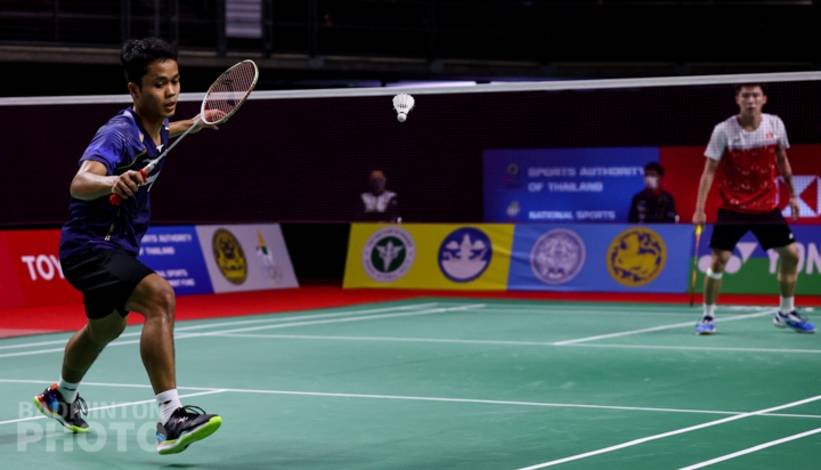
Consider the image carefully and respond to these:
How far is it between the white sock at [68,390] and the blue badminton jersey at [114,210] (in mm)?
882

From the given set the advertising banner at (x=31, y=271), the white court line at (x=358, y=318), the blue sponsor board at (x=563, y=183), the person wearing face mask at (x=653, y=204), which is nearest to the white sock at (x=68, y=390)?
the white court line at (x=358, y=318)

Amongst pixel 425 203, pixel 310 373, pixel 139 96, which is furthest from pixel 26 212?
pixel 139 96

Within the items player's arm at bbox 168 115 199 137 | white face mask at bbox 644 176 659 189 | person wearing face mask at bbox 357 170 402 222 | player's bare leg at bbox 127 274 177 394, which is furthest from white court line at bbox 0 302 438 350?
player's bare leg at bbox 127 274 177 394

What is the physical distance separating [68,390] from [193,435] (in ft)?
4.46

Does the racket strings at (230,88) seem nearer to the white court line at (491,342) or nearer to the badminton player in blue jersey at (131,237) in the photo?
the badminton player in blue jersey at (131,237)

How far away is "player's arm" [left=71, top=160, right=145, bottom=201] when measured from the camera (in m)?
6.02

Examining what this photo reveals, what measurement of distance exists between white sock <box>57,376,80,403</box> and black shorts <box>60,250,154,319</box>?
28.2 inches

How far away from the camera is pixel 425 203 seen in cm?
2233

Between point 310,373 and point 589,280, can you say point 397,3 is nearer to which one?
point 589,280

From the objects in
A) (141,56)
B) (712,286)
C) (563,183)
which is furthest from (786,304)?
(563,183)

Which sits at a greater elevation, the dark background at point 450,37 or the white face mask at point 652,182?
the dark background at point 450,37

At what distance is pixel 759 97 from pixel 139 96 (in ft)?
22.5

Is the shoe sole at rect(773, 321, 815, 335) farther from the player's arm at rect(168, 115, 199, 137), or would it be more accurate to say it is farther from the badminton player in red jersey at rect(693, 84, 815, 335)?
the player's arm at rect(168, 115, 199, 137)

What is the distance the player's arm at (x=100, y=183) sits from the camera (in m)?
6.02
